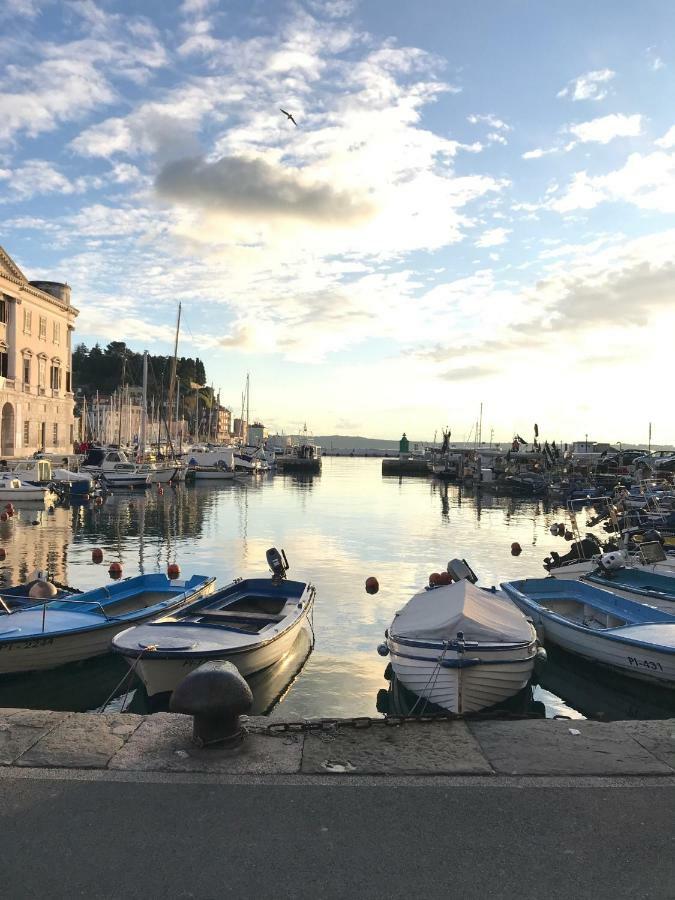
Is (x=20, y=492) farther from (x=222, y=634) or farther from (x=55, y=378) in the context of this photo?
(x=55, y=378)

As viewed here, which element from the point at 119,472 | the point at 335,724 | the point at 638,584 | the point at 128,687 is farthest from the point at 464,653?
the point at 119,472

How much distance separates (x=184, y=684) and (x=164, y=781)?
0.97 metres

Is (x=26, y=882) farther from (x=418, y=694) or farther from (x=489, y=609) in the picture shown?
(x=489, y=609)

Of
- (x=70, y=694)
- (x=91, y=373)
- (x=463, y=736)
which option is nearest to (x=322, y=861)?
(x=463, y=736)

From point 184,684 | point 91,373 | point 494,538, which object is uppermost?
point 91,373

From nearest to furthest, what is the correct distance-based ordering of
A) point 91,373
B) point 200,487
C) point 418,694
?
1. point 418,694
2. point 200,487
3. point 91,373

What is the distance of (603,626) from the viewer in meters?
16.0

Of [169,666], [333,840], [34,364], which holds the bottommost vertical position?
[169,666]

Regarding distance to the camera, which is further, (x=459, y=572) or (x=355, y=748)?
(x=459, y=572)

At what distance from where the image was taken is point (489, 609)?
12742 millimetres

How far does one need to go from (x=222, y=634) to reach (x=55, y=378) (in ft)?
275

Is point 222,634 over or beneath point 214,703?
beneath

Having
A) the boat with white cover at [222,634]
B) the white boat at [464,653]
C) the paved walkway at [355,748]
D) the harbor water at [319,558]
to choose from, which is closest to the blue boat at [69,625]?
the harbor water at [319,558]

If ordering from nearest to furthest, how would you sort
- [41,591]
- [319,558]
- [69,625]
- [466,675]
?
[466,675] < [69,625] < [41,591] < [319,558]
